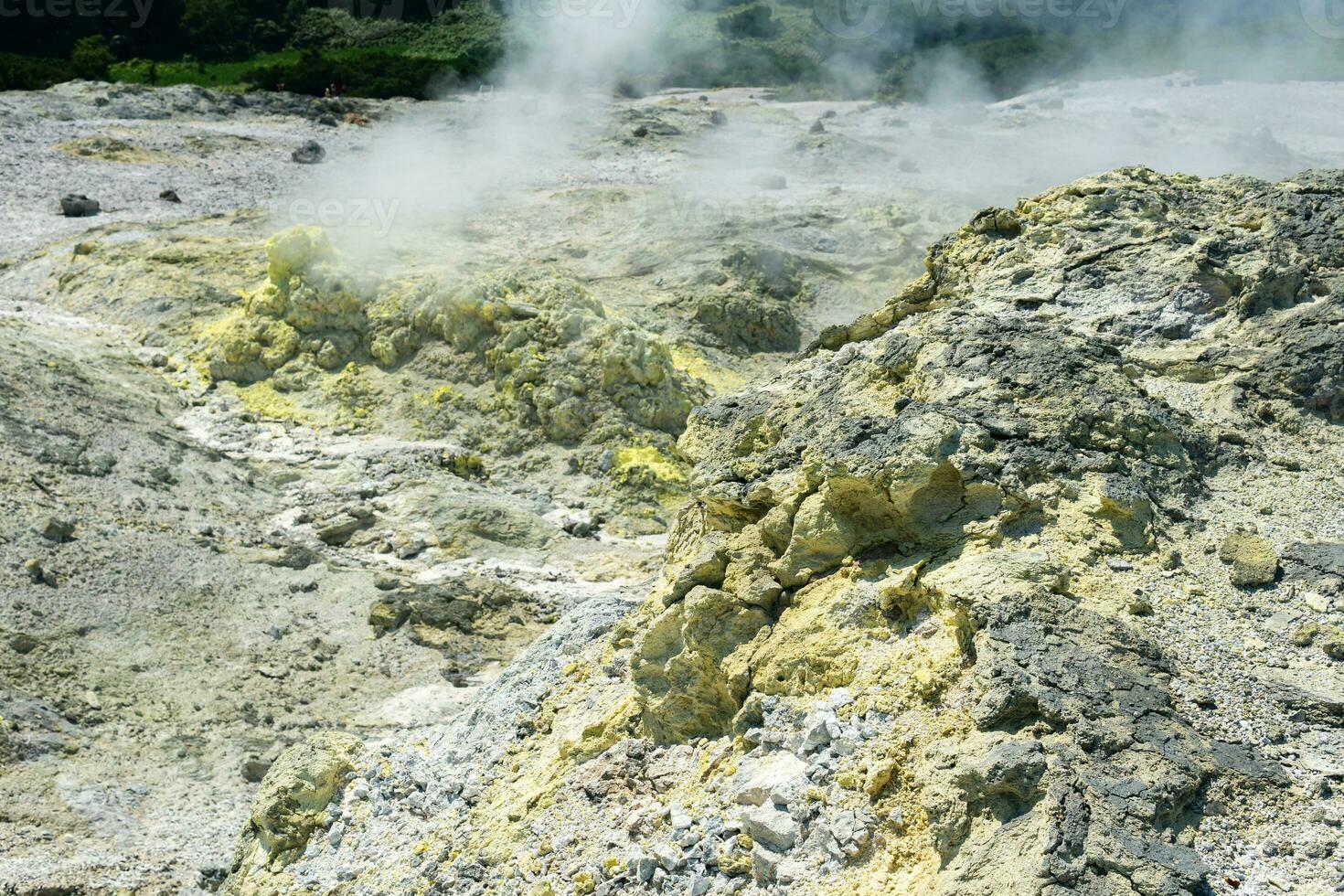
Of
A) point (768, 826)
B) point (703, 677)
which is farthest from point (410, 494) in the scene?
point (768, 826)

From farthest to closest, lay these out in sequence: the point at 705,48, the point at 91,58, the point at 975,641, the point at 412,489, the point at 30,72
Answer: the point at 705,48 < the point at 91,58 < the point at 30,72 < the point at 412,489 < the point at 975,641

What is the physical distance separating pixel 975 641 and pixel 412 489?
673cm

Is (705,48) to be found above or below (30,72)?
below

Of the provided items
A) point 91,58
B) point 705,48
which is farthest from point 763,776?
point 705,48

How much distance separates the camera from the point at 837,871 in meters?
3.28

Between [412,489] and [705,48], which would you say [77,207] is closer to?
[412,489]

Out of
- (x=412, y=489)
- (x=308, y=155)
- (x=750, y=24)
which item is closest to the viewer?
(x=412, y=489)

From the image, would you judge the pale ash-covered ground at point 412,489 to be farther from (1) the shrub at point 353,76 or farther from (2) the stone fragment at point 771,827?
(1) the shrub at point 353,76

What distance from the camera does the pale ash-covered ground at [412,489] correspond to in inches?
152

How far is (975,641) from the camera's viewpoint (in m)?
3.44

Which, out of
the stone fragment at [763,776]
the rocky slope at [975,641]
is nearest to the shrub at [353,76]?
the rocky slope at [975,641]

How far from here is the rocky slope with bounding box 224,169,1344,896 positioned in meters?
3.10

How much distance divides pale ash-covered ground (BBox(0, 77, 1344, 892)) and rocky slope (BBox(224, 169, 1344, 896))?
0.03 metres

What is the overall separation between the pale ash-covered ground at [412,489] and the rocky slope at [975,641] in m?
0.03
